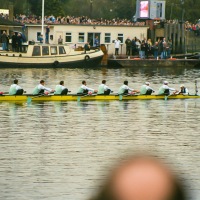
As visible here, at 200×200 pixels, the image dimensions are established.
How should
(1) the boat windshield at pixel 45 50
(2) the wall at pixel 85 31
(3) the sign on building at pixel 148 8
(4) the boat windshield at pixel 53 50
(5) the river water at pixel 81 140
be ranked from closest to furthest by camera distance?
(5) the river water at pixel 81 140, (1) the boat windshield at pixel 45 50, (4) the boat windshield at pixel 53 50, (2) the wall at pixel 85 31, (3) the sign on building at pixel 148 8

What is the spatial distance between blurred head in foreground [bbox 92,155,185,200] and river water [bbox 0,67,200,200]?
38.4ft

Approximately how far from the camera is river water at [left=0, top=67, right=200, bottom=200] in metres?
17.8

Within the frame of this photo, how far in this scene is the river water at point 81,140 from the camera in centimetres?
1781

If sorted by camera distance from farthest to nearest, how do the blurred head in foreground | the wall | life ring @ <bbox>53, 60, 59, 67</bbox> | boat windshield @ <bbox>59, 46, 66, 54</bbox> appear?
1. the wall
2. life ring @ <bbox>53, 60, 59, 67</bbox>
3. boat windshield @ <bbox>59, 46, 66, 54</bbox>
4. the blurred head in foreground

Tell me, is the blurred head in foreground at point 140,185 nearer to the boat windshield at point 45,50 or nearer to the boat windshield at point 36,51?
the boat windshield at point 36,51

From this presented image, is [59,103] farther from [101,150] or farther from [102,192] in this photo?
[102,192]

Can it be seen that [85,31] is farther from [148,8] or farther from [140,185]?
[140,185]

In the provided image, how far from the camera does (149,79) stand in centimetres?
5684

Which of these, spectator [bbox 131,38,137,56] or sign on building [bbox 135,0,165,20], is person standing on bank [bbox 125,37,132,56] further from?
sign on building [bbox 135,0,165,20]

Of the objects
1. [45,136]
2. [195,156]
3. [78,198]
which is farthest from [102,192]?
[45,136]

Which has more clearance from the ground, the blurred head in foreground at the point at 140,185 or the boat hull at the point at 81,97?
the blurred head in foreground at the point at 140,185

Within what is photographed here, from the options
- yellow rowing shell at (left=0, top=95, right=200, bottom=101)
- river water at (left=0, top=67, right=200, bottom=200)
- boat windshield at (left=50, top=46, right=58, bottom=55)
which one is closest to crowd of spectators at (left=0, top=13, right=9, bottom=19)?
boat windshield at (left=50, top=46, right=58, bottom=55)

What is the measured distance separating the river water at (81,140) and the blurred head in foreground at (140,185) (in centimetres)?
1172

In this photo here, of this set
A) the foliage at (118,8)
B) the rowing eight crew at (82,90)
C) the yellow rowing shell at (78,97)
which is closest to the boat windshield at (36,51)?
the rowing eight crew at (82,90)
